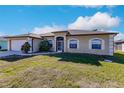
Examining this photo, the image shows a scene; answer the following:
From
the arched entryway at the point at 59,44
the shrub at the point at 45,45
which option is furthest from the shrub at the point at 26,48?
the arched entryway at the point at 59,44

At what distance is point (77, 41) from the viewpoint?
25.0m

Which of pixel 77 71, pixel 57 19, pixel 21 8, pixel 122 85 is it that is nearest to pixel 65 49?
pixel 57 19

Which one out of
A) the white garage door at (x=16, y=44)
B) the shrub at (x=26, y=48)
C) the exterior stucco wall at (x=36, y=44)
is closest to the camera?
the shrub at (x=26, y=48)

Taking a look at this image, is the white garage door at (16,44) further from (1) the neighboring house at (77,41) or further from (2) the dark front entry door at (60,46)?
(2) the dark front entry door at (60,46)

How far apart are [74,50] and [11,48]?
1078 centimetres

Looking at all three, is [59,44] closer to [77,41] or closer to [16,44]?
[77,41]

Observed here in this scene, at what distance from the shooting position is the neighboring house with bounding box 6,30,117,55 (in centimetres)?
2320

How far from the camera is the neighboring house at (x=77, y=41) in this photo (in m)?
23.2

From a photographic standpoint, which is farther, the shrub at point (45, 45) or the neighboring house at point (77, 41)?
the shrub at point (45, 45)

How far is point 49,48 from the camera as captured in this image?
90.5 feet

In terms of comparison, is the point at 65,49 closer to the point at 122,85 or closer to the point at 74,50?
the point at 74,50

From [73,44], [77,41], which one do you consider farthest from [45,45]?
[77,41]
